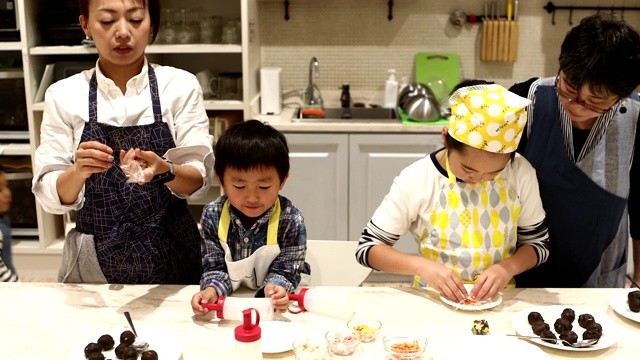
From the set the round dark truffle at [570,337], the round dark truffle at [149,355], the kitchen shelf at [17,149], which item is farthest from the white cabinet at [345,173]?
the round dark truffle at [149,355]

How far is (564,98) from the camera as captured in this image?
167 cm

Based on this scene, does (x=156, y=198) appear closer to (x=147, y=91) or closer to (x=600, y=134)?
(x=147, y=91)

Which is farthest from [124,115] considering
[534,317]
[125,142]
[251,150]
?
[534,317]

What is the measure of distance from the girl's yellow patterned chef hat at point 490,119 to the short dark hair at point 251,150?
16.9 inches

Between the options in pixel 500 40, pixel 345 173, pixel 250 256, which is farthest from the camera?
pixel 500 40

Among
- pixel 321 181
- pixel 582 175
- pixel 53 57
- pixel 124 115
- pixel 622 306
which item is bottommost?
pixel 321 181

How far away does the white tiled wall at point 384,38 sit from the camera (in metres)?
3.98

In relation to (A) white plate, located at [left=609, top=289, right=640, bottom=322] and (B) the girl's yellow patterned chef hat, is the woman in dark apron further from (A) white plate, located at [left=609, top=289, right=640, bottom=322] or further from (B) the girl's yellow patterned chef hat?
(A) white plate, located at [left=609, top=289, right=640, bottom=322]

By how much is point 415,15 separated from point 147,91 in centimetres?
255

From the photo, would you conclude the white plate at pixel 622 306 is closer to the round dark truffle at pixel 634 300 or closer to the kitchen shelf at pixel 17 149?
the round dark truffle at pixel 634 300

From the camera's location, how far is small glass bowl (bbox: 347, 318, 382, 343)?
144 cm

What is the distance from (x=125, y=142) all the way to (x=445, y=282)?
892 millimetres

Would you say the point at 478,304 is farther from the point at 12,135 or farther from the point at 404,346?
the point at 12,135

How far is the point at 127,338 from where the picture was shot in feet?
4.47
